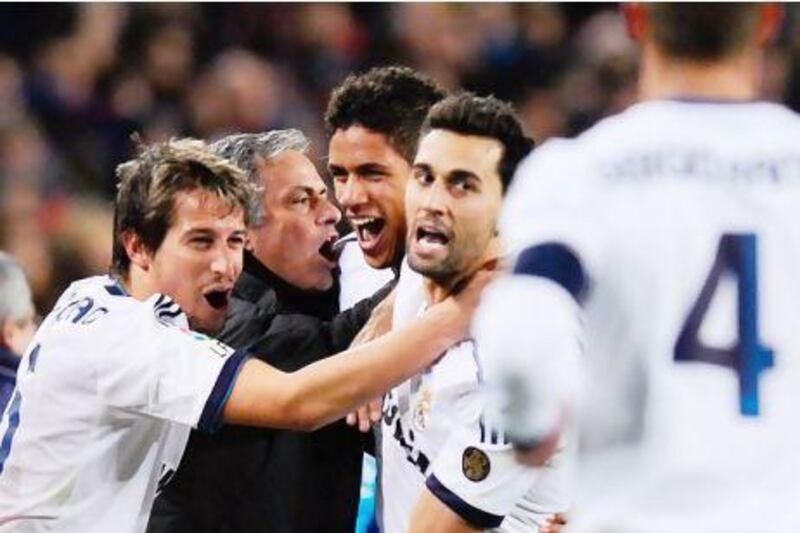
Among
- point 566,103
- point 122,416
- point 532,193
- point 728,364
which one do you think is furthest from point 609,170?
point 566,103

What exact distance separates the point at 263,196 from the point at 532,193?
3.07 m

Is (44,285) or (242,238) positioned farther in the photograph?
(44,285)

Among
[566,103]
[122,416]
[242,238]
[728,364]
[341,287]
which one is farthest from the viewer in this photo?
[566,103]

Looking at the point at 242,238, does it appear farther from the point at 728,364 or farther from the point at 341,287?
the point at 728,364

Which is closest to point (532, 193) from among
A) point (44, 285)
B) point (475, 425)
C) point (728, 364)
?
point (728, 364)

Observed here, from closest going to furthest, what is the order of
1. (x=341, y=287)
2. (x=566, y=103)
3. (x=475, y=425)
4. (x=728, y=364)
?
(x=728, y=364) < (x=475, y=425) < (x=341, y=287) < (x=566, y=103)

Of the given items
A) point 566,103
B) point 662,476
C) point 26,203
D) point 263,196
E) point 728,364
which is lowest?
A: point 662,476

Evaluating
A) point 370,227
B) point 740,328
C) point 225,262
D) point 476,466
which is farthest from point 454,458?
point 740,328

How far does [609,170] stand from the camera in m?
2.00

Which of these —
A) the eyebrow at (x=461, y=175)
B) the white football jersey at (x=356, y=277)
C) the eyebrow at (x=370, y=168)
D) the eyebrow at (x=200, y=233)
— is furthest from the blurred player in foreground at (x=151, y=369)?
the white football jersey at (x=356, y=277)

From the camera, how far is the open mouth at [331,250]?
495cm

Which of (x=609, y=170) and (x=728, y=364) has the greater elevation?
(x=609, y=170)

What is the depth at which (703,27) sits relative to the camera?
200cm

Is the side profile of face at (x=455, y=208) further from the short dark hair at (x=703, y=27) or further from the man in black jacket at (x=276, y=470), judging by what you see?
the short dark hair at (x=703, y=27)
